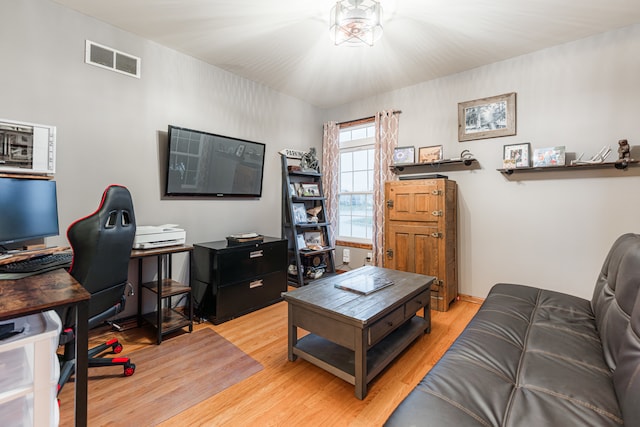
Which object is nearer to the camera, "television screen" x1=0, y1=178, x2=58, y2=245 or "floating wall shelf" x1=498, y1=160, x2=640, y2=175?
"television screen" x1=0, y1=178, x2=58, y2=245

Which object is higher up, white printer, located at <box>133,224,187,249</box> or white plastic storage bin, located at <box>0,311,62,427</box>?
white printer, located at <box>133,224,187,249</box>

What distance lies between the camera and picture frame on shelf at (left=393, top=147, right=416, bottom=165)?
362 centimetres

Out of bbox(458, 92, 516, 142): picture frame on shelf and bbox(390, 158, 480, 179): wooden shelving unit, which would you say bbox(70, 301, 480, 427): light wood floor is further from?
bbox(458, 92, 516, 142): picture frame on shelf

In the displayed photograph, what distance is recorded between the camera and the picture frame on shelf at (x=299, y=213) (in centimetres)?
389

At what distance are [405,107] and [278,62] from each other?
1704 millimetres

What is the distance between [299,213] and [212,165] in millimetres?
1335

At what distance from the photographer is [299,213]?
3.97 metres

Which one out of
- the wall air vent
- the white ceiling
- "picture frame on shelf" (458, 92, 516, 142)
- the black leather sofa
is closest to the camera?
the black leather sofa

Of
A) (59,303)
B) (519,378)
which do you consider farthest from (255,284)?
(519,378)

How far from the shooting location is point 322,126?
4.57 m

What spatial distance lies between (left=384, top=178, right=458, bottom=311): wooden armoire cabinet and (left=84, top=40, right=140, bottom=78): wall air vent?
2.74 metres

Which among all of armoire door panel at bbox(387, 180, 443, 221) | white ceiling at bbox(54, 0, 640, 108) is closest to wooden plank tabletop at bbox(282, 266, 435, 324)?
armoire door panel at bbox(387, 180, 443, 221)

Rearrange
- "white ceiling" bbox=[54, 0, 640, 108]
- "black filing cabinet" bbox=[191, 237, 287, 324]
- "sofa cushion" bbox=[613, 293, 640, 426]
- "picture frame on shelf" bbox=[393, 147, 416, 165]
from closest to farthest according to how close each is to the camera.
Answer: "sofa cushion" bbox=[613, 293, 640, 426], "white ceiling" bbox=[54, 0, 640, 108], "black filing cabinet" bbox=[191, 237, 287, 324], "picture frame on shelf" bbox=[393, 147, 416, 165]

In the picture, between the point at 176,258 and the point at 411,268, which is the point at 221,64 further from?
the point at 411,268
